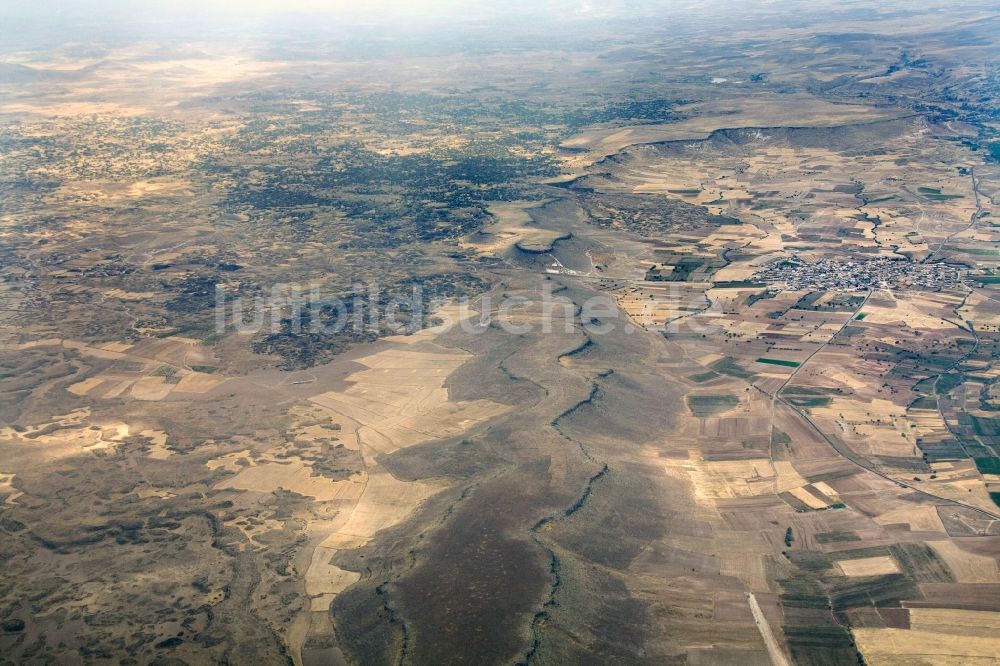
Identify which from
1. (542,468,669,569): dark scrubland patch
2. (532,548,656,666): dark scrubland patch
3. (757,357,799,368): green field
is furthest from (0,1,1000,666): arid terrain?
(757,357,799,368): green field

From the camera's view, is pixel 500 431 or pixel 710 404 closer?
pixel 500 431

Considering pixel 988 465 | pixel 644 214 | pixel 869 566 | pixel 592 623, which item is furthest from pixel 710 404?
pixel 644 214

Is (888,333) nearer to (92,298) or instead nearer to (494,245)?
(494,245)

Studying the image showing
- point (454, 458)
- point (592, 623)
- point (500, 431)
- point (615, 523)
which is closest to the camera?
point (592, 623)

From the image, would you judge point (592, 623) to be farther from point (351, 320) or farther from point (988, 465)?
point (351, 320)

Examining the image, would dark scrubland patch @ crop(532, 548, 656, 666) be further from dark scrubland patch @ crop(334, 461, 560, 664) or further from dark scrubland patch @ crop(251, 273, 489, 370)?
dark scrubland patch @ crop(251, 273, 489, 370)

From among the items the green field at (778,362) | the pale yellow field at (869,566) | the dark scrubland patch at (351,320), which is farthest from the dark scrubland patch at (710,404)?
the dark scrubland patch at (351,320)
